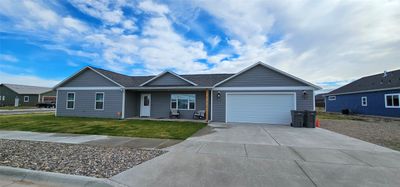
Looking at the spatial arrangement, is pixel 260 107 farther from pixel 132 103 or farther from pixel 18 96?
pixel 18 96

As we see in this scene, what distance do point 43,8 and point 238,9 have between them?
10251mm

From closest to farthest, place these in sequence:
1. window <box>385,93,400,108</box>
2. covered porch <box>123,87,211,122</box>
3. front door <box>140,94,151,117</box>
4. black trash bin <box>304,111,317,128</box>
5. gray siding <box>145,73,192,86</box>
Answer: black trash bin <box>304,111,317,128</box>, covered porch <box>123,87,211,122</box>, gray siding <box>145,73,192,86</box>, front door <box>140,94,151,117</box>, window <box>385,93,400,108</box>

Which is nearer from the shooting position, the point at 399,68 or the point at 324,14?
the point at 324,14

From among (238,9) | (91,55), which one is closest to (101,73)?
(91,55)

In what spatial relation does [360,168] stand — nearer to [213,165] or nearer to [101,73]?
[213,165]

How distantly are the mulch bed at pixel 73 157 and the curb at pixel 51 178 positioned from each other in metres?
0.18

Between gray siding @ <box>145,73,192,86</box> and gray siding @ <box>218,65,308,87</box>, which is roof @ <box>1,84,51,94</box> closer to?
gray siding @ <box>145,73,192,86</box>

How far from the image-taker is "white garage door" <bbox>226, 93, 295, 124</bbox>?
12.4m

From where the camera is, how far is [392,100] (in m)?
16.8

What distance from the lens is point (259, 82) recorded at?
1281cm

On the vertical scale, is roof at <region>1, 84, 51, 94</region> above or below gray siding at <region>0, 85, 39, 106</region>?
above

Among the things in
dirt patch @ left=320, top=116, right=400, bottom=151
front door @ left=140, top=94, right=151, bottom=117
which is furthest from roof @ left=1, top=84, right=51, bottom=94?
dirt patch @ left=320, top=116, right=400, bottom=151

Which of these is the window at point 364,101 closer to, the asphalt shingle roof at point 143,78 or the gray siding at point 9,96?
the asphalt shingle roof at point 143,78

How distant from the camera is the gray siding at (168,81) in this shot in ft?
48.3
